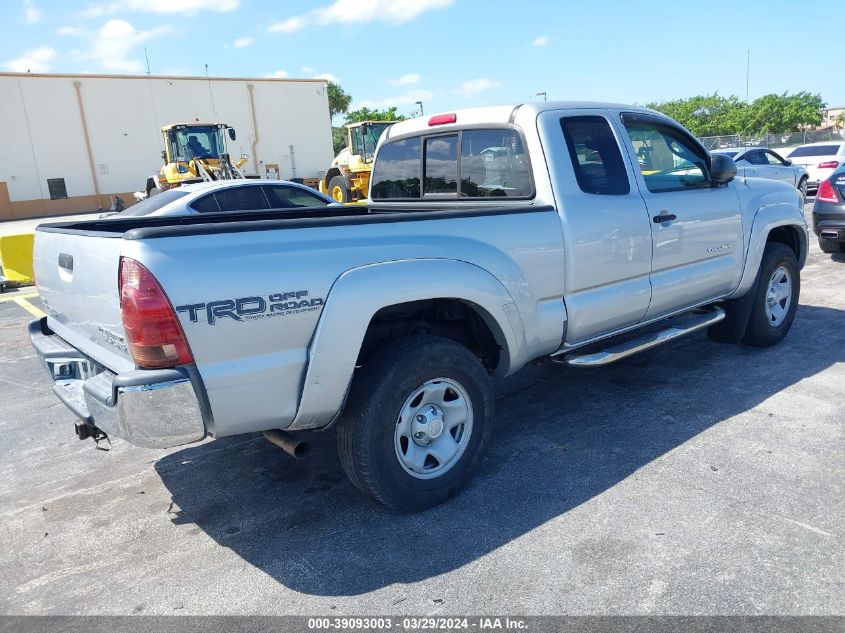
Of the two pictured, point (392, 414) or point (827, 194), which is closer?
point (392, 414)

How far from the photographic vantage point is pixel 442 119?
15.0ft

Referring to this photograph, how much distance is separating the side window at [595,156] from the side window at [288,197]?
5.75 metres

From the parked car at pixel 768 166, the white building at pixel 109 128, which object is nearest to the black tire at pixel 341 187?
the parked car at pixel 768 166

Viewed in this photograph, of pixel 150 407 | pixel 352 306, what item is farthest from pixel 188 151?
pixel 150 407

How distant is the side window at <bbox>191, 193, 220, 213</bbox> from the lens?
883 centimetres

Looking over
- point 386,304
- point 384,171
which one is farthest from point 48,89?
point 386,304

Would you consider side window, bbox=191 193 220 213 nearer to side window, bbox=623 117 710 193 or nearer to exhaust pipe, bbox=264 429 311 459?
side window, bbox=623 117 710 193

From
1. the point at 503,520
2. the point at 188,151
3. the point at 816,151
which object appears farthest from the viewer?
the point at 188,151

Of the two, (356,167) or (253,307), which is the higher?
(356,167)

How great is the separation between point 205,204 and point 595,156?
20.7ft

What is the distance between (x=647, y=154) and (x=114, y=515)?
4.12m

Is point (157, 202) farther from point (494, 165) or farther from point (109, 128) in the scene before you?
point (109, 128)

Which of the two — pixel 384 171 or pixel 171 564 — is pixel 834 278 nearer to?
pixel 384 171

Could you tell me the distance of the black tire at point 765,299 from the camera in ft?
18.0
